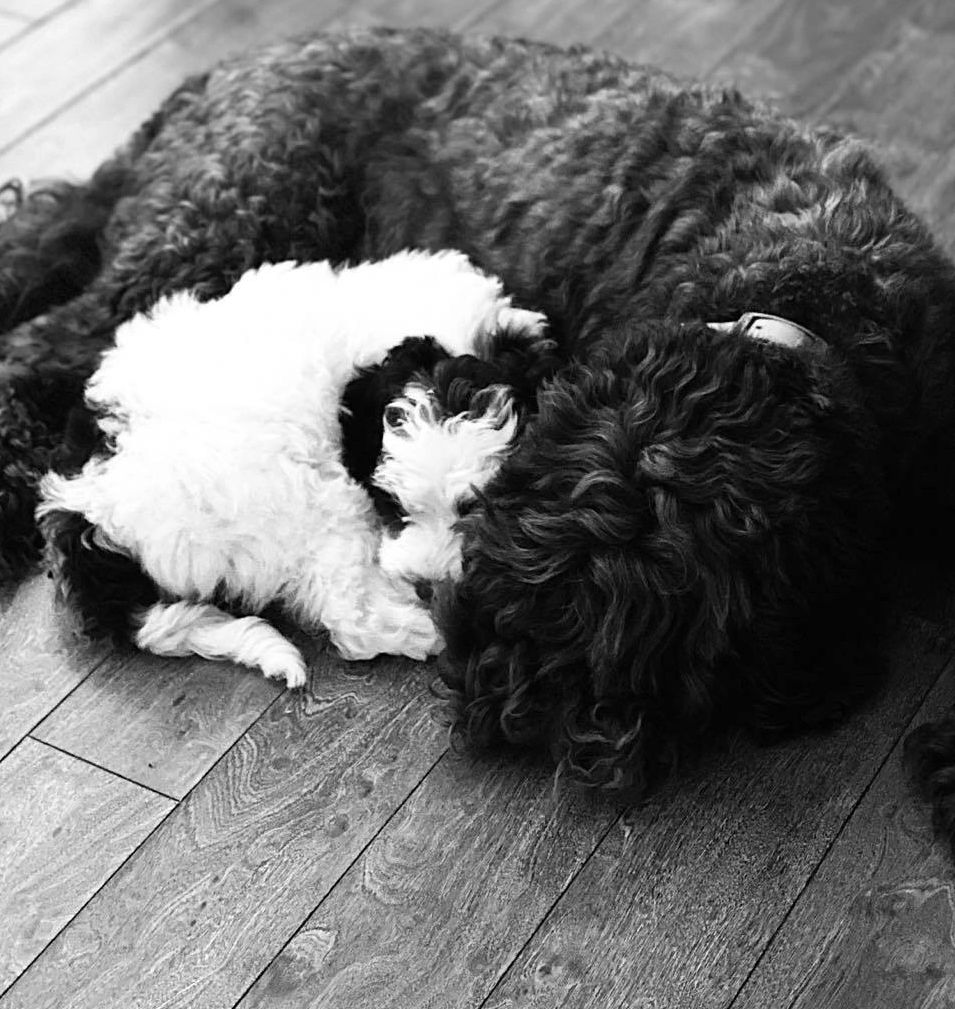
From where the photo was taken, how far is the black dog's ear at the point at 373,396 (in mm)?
2312

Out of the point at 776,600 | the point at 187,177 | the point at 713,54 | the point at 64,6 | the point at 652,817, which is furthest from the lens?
the point at 64,6

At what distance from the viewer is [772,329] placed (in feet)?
7.04

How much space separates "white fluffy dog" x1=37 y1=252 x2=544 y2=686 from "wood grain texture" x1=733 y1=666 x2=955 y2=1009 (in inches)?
28.6

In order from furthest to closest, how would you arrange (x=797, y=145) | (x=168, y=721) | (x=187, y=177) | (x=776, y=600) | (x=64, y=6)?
(x=64, y=6) < (x=187, y=177) < (x=797, y=145) < (x=168, y=721) < (x=776, y=600)

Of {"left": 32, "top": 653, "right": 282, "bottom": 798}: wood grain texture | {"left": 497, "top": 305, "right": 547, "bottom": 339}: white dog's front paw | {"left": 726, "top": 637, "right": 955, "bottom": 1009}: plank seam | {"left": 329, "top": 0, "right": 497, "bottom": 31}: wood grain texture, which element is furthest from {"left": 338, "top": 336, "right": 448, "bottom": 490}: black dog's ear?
{"left": 329, "top": 0, "right": 497, "bottom": 31}: wood grain texture

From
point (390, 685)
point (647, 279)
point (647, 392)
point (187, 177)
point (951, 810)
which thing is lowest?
point (951, 810)

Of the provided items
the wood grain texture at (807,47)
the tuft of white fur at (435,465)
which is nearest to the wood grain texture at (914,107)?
the wood grain texture at (807,47)

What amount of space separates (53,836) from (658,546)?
1.07 meters

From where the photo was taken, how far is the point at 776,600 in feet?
6.52

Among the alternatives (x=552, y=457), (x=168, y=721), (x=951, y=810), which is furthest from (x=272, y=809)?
(x=951, y=810)

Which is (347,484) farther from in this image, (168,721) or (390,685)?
(168,721)

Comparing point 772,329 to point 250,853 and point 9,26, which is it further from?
point 9,26

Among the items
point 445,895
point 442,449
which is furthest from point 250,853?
point 442,449

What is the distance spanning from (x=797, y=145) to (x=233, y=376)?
1108mm
